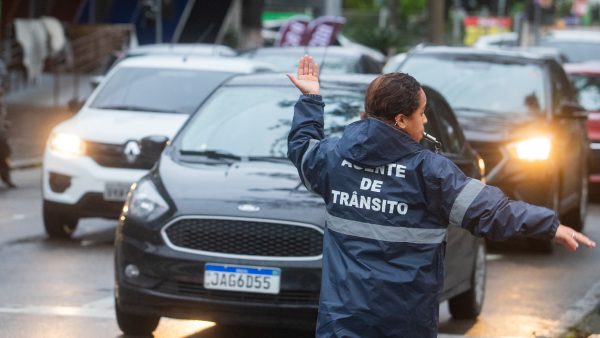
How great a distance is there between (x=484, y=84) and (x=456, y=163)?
5.37m

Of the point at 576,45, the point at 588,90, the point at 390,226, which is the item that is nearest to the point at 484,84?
the point at 588,90

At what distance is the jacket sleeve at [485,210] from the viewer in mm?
5094

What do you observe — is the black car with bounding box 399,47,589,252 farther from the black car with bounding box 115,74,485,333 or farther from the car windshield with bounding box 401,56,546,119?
the black car with bounding box 115,74,485,333

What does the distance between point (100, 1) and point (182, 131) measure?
35627 millimetres

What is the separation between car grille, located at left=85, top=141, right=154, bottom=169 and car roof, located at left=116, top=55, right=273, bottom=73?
1.88 meters

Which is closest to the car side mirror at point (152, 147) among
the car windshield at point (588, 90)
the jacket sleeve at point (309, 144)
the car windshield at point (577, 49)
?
the jacket sleeve at point (309, 144)

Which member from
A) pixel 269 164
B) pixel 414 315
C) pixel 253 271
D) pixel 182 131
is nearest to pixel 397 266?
pixel 414 315

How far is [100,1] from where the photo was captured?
45031 mm

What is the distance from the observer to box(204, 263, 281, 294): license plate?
838cm

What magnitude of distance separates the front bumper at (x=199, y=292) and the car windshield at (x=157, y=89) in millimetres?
5678

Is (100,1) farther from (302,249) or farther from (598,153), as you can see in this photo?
(302,249)

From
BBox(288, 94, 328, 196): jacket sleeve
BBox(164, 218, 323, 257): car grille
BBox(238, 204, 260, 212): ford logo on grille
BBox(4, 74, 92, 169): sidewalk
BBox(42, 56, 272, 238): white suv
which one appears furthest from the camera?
BBox(4, 74, 92, 169): sidewalk

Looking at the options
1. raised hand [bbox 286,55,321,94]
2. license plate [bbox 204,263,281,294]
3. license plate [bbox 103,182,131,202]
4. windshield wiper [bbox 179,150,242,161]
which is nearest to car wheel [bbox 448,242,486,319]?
windshield wiper [bbox 179,150,242,161]

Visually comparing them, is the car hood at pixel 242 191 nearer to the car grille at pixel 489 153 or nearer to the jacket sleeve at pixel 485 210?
the jacket sleeve at pixel 485 210
